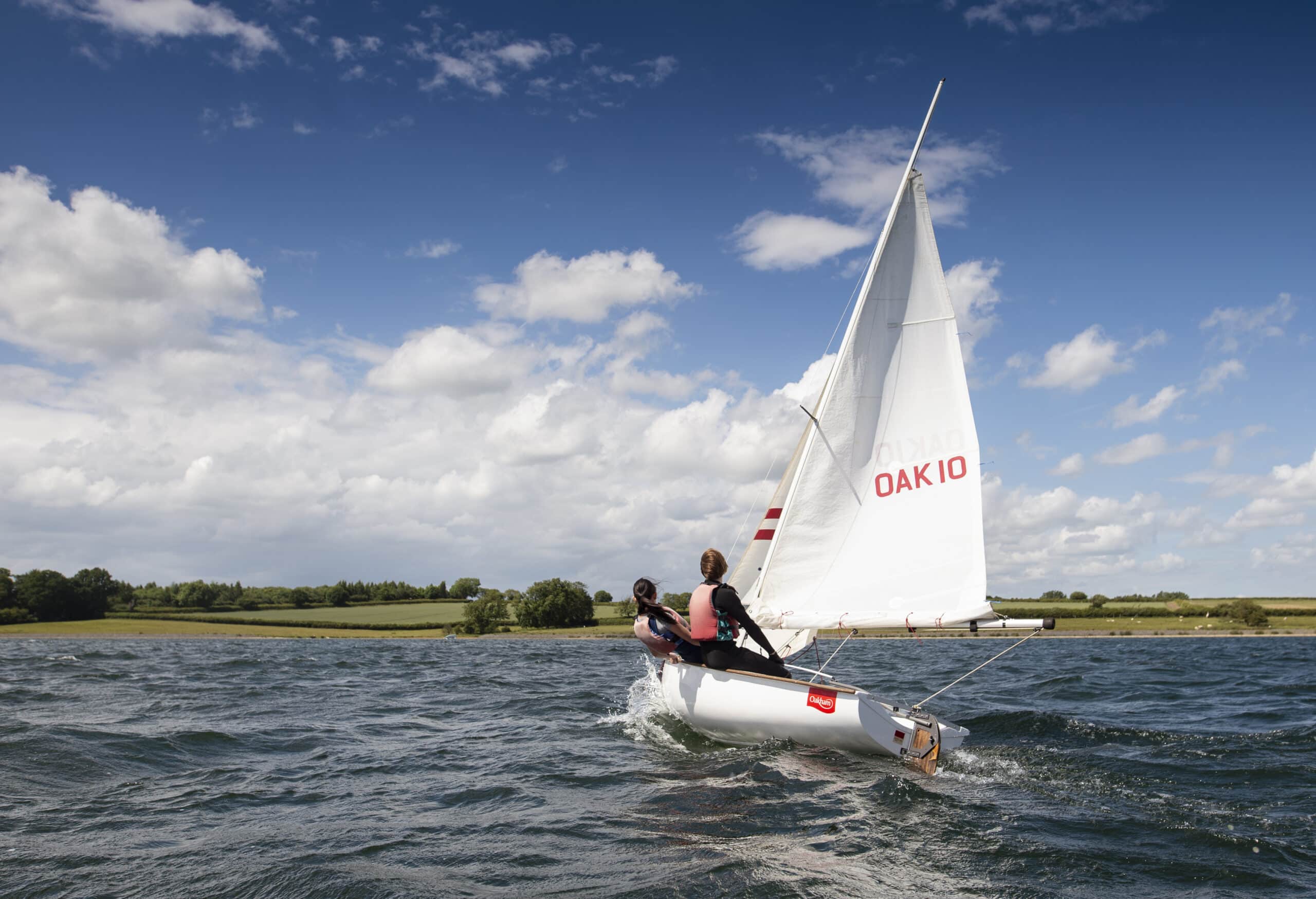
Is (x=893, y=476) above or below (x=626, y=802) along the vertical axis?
above

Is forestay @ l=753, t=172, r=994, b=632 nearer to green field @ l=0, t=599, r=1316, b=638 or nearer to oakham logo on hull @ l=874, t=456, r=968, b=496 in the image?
oakham logo on hull @ l=874, t=456, r=968, b=496

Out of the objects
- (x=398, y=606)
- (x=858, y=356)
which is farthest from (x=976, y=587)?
(x=398, y=606)

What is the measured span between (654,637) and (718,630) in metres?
1.40

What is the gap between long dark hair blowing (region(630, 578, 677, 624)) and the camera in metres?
12.6

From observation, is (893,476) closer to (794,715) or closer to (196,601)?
(794,715)

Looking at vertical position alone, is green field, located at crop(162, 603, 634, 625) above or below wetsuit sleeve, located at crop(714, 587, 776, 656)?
below

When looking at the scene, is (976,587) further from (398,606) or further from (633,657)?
(398,606)

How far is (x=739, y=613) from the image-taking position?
11.1m

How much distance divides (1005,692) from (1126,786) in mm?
11123

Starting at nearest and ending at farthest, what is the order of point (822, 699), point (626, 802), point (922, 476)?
point (626, 802)
point (822, 699)
point (922, 476)

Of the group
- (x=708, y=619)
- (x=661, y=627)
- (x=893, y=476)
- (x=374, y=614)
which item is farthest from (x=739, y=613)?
(x=374, y=614)

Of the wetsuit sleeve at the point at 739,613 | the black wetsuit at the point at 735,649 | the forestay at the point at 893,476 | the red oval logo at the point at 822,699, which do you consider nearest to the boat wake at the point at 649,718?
the black wetsuit at the point at 735,649

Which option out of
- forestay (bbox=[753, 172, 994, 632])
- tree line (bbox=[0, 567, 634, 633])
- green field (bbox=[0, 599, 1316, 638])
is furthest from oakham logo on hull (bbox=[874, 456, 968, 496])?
tree line (bbox=[0, 567, 634, 633])

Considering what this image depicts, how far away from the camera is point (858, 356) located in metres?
11.7
